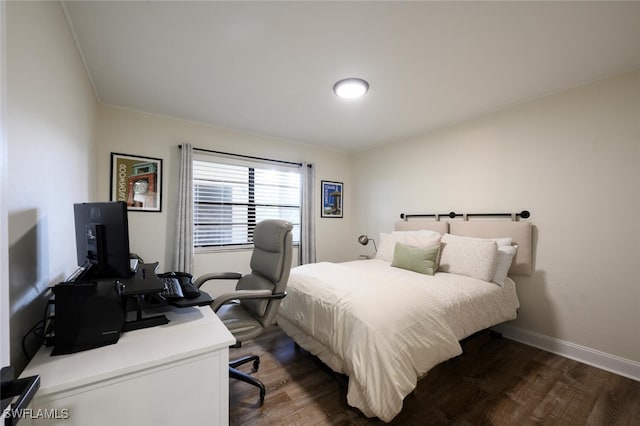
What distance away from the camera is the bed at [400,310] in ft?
4.48

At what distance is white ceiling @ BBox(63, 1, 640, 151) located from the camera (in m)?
1.42

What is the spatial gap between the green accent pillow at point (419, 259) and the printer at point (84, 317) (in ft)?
7.50

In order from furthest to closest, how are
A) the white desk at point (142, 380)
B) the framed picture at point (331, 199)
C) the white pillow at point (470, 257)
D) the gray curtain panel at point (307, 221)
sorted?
the framed picture at point (331, 199), the gray curtain panel at point (307, 221), the white pillow at point (470, 257), the white desk at point (142, 380)

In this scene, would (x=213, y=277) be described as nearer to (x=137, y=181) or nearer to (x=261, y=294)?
A: (x=261, y=294)

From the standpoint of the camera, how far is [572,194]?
219 cm

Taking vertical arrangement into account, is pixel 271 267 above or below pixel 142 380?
above

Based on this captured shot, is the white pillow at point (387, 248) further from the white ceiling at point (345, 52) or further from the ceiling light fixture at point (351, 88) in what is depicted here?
the ceiling light fixture at point (351, 88)

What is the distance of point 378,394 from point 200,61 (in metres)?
2.52

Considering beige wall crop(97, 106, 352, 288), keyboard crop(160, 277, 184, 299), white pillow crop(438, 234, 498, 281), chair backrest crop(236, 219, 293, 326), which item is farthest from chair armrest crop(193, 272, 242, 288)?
white pillow crop(438, 234, 498, 281)

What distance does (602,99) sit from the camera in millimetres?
2053

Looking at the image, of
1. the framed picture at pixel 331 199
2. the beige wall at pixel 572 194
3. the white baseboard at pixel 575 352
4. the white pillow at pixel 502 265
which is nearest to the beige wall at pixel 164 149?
the framed picture at pixel 331 199

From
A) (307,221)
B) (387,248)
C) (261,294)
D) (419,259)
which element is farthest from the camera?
(307,221)

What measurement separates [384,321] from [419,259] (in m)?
1.19

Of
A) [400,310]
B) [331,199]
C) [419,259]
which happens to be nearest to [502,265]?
[419,259]
